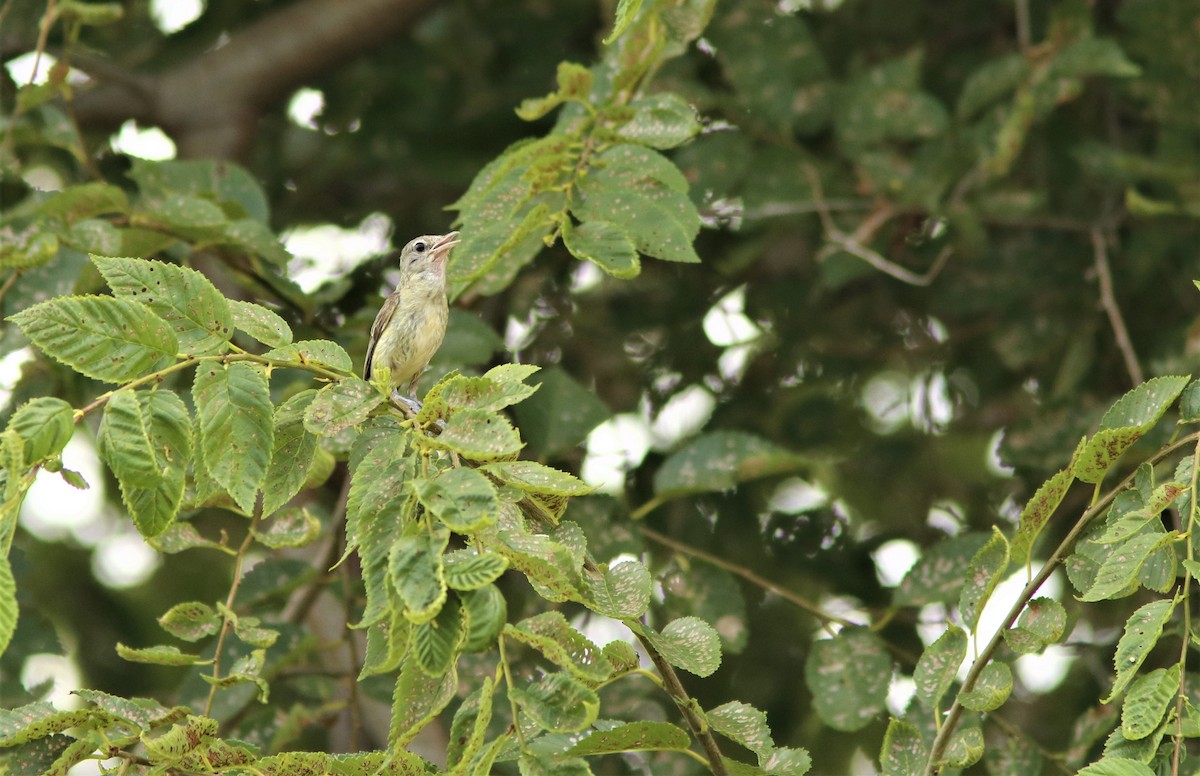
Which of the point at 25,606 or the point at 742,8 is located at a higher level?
the point at 742,8

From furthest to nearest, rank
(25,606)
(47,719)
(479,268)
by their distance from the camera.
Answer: (25,606), (479,268), (47,719)

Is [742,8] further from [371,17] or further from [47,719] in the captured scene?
[47,719]

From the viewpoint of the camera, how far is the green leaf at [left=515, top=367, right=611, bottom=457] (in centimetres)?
367

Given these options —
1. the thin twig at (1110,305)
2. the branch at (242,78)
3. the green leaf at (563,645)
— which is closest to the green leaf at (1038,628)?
the green leaf at (563,645)

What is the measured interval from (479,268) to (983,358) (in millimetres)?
3237

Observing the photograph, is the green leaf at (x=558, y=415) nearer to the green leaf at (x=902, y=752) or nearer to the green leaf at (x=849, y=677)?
the green leaf at (x=849, y=677)

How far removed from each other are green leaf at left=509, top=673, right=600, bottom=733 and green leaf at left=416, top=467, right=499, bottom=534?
30 centimetres

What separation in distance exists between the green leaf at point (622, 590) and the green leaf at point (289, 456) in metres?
0.45

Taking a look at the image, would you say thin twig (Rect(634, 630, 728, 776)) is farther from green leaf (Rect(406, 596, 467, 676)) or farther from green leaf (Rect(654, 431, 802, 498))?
green leaf (Rect(654, 431, 802, 498))

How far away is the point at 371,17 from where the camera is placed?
5207 mm

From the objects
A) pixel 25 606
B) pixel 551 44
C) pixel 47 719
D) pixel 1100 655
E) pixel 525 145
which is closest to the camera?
pixel 47 719

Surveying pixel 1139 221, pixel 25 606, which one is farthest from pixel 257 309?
pixel 1139 221

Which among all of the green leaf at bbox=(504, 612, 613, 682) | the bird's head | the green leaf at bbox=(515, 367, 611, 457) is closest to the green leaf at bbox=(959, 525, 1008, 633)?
the green leaf at bbox=(504, 612, 613, 682)

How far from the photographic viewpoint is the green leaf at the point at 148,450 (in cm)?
175
